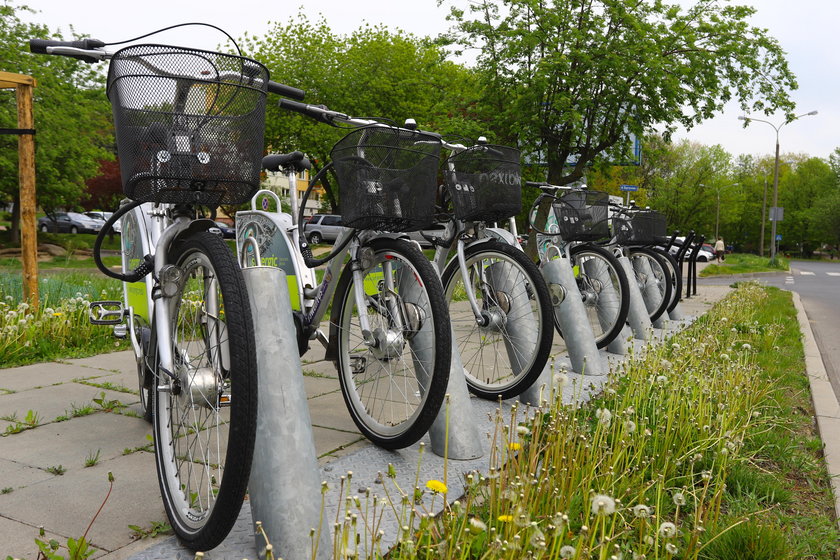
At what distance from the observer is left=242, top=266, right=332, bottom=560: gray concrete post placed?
1987mm

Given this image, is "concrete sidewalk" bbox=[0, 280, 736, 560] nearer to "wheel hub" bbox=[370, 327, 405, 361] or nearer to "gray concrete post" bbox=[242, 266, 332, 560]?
"gray concrete post" bbox=[242, 266, 332, 560]

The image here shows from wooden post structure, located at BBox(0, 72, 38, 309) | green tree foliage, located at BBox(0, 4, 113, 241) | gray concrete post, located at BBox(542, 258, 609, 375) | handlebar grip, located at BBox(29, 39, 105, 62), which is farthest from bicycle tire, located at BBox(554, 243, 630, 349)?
green tree foliage, located at BBox(0, 4, 113, 241)

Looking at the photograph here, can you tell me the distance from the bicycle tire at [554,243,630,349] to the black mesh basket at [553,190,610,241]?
0.21 metres

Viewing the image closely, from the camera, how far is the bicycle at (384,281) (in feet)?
9.12

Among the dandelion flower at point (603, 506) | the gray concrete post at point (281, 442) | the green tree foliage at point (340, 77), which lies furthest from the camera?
the green tree foliage at point (340, 77)

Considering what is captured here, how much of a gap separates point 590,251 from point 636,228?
1460 millimetres

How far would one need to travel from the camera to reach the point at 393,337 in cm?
294

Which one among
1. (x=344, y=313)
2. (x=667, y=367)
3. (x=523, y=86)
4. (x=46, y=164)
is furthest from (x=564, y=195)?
(x=46, y=164)

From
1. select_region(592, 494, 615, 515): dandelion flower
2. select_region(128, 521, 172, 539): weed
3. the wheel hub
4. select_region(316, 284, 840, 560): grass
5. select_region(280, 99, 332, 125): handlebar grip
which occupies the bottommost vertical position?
select_region(128, 521, 172, 539): weed

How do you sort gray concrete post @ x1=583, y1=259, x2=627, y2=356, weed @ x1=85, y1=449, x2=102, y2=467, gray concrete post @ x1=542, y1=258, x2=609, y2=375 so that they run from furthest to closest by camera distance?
gray concrete post @ x1=583, y1=259, x2=627, y2=356 → gray concrete post @ x1=542, y1=258, x2=609, y2=375 → weed @ x1=85, y1=449, x2=102, y2=467

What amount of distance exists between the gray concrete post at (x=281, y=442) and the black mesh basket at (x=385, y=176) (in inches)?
30.0

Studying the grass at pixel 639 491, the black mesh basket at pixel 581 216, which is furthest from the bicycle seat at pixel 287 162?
the black mesh basket at pixel 581 216

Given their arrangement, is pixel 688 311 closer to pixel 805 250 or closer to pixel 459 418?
pixel 459 418

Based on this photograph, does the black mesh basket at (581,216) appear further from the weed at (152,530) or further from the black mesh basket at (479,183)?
the weed at (152,530)
